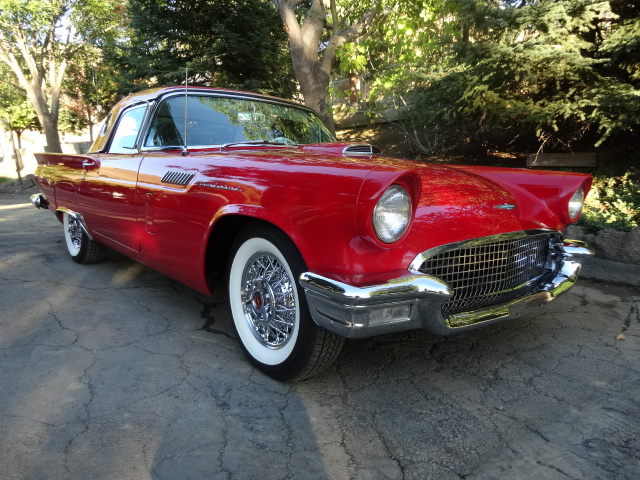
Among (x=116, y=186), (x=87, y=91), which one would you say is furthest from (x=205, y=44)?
(x=87, y=91)

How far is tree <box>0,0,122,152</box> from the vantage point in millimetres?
13375

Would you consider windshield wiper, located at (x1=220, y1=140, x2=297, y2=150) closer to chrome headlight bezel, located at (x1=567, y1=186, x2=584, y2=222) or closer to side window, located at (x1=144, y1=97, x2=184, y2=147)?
side window, located at (x1=144, y1=97, x2=184, y2=147)

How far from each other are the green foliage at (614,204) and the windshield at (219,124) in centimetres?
311

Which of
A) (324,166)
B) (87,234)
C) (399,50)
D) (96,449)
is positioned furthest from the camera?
(399,50)

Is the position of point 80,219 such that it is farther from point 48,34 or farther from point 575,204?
point 48,34

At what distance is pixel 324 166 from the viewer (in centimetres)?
207

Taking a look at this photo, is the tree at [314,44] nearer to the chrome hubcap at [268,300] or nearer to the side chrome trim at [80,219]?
the side chrome trim at [80,219]

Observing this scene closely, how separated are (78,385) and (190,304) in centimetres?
126

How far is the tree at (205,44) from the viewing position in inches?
407

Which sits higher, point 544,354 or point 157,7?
point 157,7

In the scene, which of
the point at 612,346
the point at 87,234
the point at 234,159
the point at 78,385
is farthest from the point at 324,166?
the point at 87,234

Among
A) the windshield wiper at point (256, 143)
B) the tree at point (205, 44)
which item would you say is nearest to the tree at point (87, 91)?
the tree at point (205, 44)

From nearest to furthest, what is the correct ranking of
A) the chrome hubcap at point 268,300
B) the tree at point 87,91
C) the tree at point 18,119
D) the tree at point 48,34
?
the chrome hubcap at point 268,300, the tree at point 48,34, the tree at point 18,119, the tree at point 87,91

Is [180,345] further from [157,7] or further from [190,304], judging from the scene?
[157,7]
